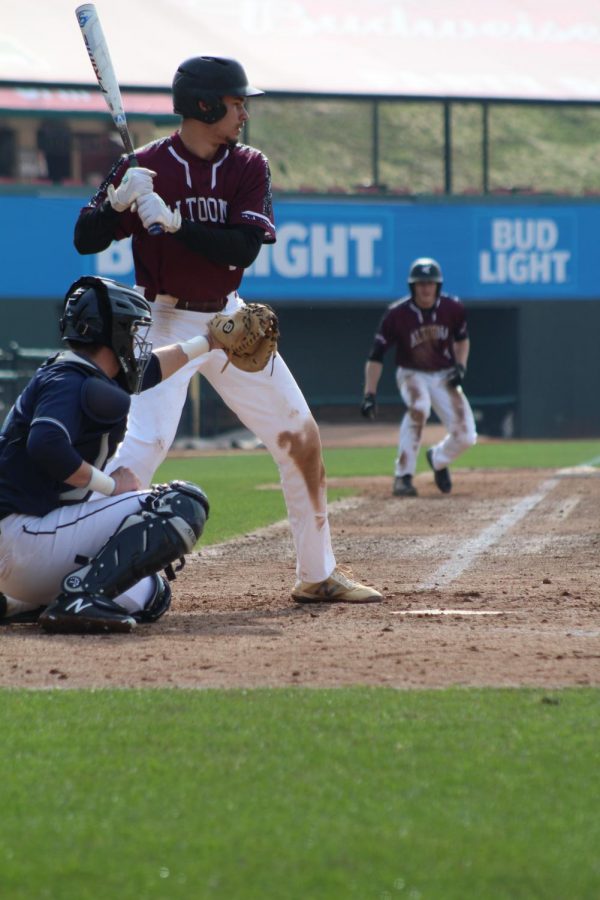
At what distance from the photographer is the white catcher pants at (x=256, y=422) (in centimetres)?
557

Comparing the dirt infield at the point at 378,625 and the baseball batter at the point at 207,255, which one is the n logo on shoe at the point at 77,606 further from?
the baseball batter at the point at 207,255

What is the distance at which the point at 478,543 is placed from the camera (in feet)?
27.9

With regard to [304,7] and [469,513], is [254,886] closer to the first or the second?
[469,513]

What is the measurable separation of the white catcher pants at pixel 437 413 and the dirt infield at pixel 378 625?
334cm

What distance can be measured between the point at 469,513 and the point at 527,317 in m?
16.7

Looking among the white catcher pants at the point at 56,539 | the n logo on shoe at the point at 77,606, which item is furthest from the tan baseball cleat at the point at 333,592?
the n logo on shoe at the point at 77,606

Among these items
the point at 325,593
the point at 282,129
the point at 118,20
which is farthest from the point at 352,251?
the point at 282,129

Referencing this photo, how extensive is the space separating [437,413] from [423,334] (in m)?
0.76

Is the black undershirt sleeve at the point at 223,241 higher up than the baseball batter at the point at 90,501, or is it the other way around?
the black undershirt sleeve at the point at 223,241

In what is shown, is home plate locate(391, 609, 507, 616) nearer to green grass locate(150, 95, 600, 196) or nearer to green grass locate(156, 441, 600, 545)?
green grass locate(156, 441, 600, 545)

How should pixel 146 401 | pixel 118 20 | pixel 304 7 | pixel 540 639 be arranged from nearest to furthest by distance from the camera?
pixel 540 639
pixel 146 401
pixel 118 20
pixel 304 7

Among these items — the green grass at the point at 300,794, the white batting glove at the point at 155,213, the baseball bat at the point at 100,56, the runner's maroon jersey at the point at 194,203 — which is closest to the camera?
the green grass at the point at 300,794

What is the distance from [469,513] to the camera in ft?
34.9

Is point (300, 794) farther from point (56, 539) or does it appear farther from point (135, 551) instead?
point (56, 539)
